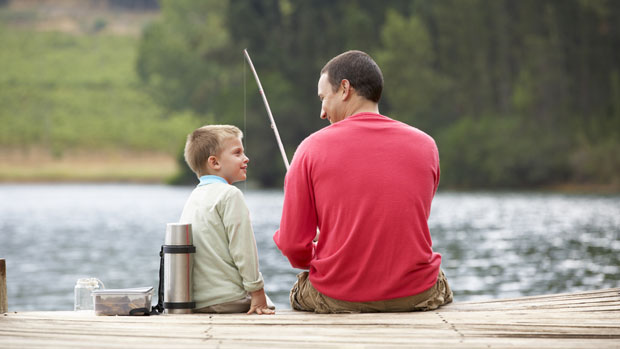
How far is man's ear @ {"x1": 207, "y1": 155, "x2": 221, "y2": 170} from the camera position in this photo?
10.1 ft

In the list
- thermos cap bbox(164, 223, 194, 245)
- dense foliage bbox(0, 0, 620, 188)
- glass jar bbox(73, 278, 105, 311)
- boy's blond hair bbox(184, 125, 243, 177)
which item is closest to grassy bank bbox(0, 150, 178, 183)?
dense foliage bbox(0, 0, 620, 188)

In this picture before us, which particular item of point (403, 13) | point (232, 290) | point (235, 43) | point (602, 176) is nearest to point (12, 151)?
point (235, 43)

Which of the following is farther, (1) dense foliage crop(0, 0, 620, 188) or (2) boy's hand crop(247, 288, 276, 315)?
(1) dense foliage crop(0, 0, 620, 188)

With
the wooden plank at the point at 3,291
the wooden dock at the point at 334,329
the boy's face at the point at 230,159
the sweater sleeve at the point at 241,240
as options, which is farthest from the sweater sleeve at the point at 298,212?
the wooden plank at the point at 3,291

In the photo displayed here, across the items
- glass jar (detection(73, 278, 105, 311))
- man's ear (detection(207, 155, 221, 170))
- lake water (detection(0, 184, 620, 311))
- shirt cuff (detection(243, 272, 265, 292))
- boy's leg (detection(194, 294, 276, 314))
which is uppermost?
man's ear (detection(207, 155, 221, 170))

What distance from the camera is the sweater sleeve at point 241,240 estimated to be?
2.90 meters

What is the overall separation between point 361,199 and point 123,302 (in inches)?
37.1

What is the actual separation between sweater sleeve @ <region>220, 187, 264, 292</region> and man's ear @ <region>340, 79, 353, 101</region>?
509 millimetres

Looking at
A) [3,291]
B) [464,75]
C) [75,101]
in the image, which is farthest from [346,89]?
[75,101]

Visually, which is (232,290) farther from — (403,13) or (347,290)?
(403,13)

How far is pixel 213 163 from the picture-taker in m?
3.09

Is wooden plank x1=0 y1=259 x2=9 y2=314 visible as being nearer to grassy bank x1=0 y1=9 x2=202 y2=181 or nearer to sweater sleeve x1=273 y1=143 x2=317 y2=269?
sweater sleeve x1=273 y1=143 x2=317 y2=269

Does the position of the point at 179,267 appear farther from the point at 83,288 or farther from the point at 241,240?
the point at 83,288

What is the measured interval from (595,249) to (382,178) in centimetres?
1556
